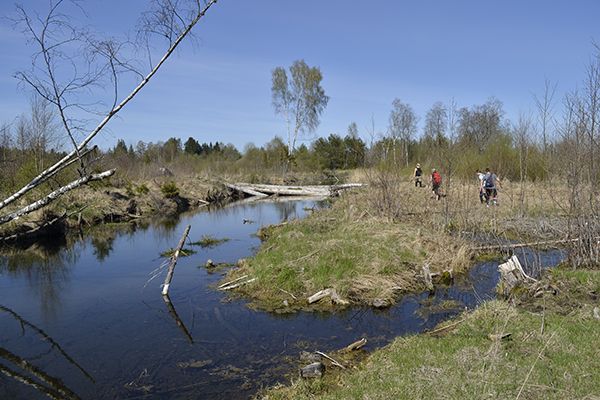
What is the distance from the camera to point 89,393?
231 inches

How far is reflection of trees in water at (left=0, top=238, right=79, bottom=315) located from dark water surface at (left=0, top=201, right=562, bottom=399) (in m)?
0.05

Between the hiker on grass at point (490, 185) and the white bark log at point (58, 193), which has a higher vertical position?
the white bark log at point (58, 193)

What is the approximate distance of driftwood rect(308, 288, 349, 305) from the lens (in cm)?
909

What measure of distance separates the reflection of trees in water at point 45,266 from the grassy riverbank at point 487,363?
680 centimetres

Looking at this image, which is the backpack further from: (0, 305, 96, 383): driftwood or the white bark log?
the white bark log

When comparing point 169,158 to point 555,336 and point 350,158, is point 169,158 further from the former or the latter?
point 555,336

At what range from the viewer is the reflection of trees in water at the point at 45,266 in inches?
408

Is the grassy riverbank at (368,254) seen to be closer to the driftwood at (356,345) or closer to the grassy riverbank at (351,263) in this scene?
the grassy riverbank at (351,263)

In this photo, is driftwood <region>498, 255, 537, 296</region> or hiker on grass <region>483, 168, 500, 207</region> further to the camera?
hiker on grass <region>483, 168, 500, 207</region>

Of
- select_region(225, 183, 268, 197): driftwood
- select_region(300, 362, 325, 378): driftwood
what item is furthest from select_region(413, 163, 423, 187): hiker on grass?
select_region(300, 362, 325, 378): driftwood

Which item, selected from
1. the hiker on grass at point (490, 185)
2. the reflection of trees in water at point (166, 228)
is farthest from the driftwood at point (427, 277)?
the reflection of trees in water at point (166, 228)

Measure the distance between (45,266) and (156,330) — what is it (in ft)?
22.6

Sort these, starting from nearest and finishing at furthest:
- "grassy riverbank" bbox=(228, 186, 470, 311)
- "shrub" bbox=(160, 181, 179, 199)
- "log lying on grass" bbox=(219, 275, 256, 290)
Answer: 1. "grassy riverbank" bbox=(228, 186, 470, 311)
2. "log lying on grass" bbox=(219, 275, 256, 290)
3. "shrub" bbox=(160, 181, 179, 199)

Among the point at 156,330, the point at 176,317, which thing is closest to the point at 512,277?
the point at 176,317
